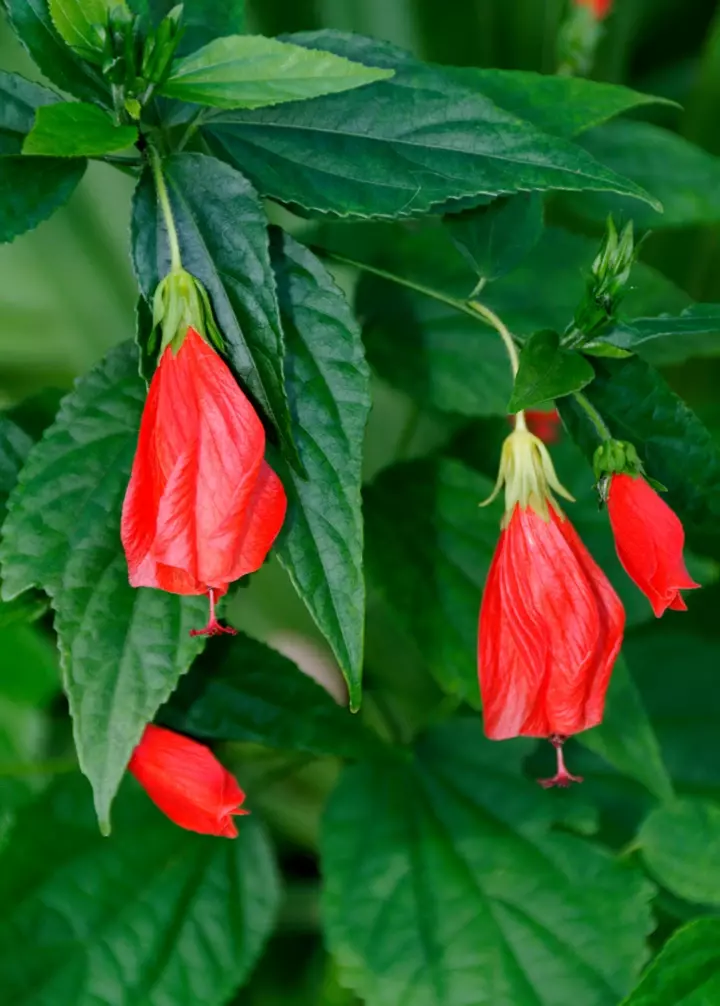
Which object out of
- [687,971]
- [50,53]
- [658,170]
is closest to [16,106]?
[50,53]

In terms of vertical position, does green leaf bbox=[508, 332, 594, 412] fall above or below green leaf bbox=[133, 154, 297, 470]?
below

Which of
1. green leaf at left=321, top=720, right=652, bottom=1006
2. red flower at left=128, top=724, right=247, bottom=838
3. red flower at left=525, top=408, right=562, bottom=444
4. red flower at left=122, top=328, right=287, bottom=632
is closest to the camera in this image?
red flower at left=122, top=328, right=287, bottom=632

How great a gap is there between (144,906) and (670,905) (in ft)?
1.18

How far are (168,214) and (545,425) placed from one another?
44 cm

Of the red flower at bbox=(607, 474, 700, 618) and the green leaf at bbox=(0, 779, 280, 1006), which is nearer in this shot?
the red flower at bbox=(607, 474, 700, 618)

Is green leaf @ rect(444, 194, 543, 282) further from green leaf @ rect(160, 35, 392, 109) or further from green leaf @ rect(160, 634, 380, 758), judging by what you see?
green leaf @ rect(160, 634, 380, 758)

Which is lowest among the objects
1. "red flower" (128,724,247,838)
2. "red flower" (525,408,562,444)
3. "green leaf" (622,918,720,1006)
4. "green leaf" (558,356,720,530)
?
"green leaf" (622,918,720,1006)

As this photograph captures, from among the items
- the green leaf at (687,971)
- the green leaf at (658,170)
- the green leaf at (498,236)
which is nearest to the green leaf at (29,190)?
the green leaf at (498,236)

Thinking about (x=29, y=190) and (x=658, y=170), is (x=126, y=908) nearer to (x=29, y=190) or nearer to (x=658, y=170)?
(x=29, y=190)

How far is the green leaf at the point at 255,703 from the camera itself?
1.86 feet

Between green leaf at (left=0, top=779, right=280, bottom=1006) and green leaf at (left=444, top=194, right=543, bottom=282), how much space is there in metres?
0.39

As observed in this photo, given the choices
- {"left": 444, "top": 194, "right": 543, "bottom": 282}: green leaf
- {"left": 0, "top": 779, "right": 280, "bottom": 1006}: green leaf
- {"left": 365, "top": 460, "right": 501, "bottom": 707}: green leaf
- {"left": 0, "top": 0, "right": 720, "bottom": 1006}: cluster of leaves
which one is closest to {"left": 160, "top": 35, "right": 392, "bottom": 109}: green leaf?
{"left": 0, "top": 0, "right": 720, "bottom": 1006}: cluster of leaves

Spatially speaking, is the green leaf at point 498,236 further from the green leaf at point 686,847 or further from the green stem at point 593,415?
the green leaf at point 686,847

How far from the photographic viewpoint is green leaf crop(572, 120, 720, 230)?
2.24 feet
